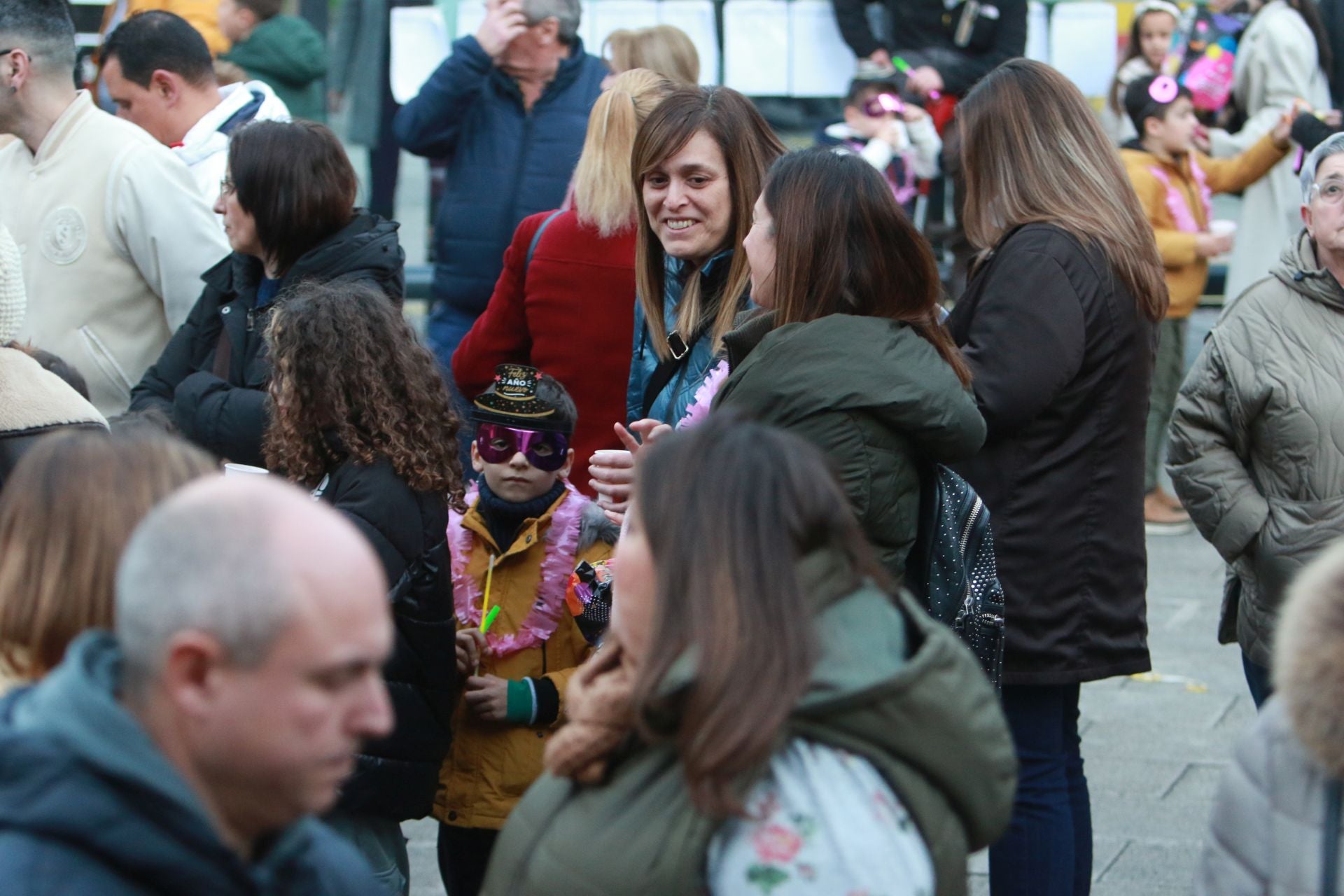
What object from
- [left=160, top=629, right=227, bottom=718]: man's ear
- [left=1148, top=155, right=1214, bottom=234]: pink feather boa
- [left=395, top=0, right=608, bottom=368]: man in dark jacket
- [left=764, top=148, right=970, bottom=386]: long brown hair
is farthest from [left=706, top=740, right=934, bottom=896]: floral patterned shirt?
[left=1148, top=155, right=1214, bottom=234]: pink feather boa

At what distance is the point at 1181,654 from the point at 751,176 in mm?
3327

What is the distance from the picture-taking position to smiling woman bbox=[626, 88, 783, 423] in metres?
3.61

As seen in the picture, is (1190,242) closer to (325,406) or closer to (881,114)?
(881,114)

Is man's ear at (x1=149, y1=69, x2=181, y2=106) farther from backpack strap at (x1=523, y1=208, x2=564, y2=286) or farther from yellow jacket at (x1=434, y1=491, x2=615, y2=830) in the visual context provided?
yellow jacket at (x1=434, y1=491, x2=615, y2=830)

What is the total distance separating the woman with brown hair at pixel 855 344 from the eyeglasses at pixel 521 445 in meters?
0.62

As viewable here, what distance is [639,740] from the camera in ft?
6.07

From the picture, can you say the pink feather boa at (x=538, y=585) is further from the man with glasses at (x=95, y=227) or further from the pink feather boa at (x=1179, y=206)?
the pink feather boa at (x=1179, y=206)

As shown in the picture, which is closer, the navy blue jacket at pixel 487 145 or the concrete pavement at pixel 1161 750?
the concrete pavement at pixel 1161 750

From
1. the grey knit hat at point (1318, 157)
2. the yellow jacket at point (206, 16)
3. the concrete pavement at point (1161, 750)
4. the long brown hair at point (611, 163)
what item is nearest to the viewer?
the grey knit hat at point (1318, 157)

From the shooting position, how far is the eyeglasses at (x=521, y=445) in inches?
138

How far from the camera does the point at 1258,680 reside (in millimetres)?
3766

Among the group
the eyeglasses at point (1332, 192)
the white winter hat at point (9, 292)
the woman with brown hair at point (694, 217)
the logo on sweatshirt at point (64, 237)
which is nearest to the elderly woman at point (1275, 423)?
the eyeglasses at point (1332, 192)

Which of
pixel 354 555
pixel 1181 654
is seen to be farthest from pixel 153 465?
pixel 1181 654

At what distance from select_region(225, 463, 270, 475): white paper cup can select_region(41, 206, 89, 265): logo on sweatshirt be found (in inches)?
51.6
